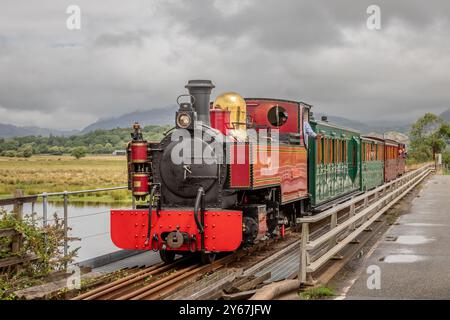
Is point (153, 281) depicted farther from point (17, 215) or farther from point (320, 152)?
point (320, 152)

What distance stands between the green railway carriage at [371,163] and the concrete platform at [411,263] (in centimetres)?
626

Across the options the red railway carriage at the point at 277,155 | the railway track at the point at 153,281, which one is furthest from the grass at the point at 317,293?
the red railway carriage at the point at 277,155

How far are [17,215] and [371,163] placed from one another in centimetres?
1845

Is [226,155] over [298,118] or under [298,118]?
under

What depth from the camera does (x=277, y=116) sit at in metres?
13.0

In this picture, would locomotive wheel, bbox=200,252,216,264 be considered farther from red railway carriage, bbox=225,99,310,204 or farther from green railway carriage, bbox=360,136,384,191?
green railway carriage, bbox=360,136,384,191

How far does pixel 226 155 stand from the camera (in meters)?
9.64

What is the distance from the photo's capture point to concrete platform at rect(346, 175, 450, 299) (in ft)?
24.7

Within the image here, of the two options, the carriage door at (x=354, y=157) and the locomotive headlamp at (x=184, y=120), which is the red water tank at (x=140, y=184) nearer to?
the locomotive headlamp at (x=184, y=120)

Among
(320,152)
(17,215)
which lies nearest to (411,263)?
(320,152)

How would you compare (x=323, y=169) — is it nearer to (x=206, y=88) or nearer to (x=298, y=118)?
(x=298, y=118)

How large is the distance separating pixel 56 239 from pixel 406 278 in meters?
5.27
